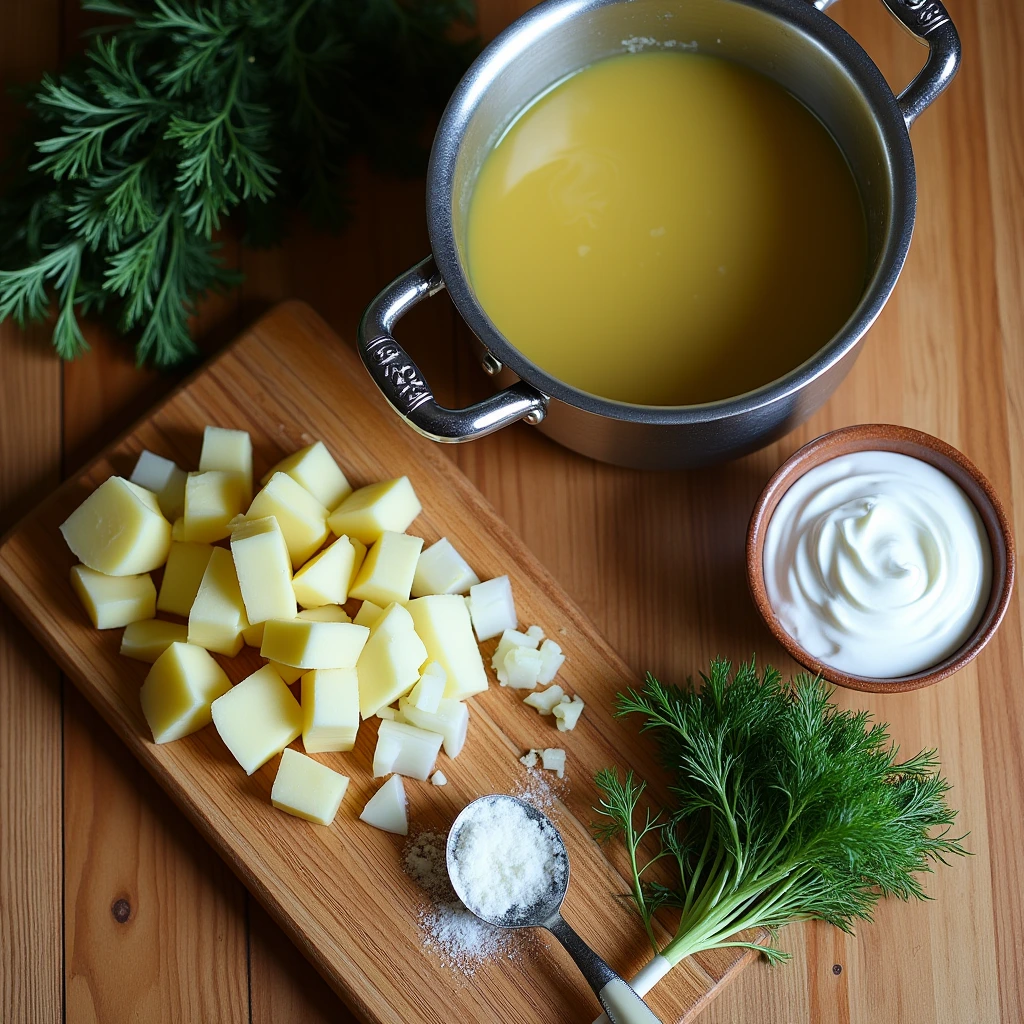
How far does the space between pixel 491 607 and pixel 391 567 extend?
0.16 meters

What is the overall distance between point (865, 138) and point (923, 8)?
0.18 m

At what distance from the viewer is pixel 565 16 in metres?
1.53

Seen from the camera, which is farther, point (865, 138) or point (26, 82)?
point (26, 82)

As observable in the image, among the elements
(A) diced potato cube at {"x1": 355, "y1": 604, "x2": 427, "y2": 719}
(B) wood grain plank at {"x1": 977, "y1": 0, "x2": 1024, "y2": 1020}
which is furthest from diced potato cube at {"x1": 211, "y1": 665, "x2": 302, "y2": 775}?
(B) wood grain plank at {"x1": 977, "y1": 0, "x2": 1024, "y2": 1020}

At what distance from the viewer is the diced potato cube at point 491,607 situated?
5.42ft

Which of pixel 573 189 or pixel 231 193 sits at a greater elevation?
Answer: pixel 573 189

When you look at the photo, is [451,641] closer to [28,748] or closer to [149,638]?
[149,638]

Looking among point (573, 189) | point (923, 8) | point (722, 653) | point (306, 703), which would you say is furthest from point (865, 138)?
Result: point (306, 703)

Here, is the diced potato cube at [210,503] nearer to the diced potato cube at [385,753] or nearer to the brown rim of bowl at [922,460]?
the diced potato cube at [385,753]

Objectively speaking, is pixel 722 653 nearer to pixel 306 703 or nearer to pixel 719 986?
pixel 719 986

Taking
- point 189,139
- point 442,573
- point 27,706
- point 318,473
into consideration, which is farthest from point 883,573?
point 27,706

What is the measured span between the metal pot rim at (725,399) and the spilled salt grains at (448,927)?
27.6 inches

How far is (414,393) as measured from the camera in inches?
55.6

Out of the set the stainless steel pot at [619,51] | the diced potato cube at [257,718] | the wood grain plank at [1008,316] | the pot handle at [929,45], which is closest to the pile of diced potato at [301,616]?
the diced potato cube at [257,718]
